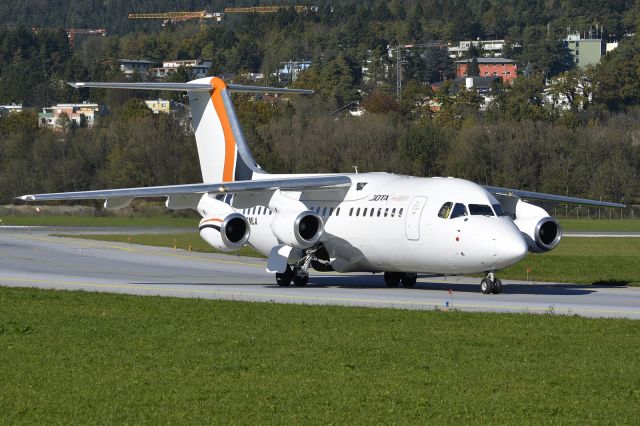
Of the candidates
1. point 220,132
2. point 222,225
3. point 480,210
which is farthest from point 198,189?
point 480,210

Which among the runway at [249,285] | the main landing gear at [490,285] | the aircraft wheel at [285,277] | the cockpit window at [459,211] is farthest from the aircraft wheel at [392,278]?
the cockpit window at [459,211]

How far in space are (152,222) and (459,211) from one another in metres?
32.9

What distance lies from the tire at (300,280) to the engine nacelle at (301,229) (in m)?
1.13

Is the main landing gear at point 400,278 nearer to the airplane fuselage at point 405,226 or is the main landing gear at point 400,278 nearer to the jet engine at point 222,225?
the airplane fuselage at point 405,226

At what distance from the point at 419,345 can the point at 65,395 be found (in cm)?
608

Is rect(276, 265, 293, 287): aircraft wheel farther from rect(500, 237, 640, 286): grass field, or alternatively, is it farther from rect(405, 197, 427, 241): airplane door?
rect(500, 237, 640, 286): grass field

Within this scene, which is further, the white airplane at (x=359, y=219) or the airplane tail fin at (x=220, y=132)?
the airplane tail fin at (x=220, y=132)

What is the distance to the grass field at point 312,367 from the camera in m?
14.3

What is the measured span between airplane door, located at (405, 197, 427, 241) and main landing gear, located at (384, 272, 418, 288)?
2876mm

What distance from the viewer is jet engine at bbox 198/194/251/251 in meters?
32.4

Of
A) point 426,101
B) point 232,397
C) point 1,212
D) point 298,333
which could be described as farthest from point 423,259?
point 426,101

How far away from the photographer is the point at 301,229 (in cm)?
3195

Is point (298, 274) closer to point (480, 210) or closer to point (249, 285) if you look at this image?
point (249, 285)

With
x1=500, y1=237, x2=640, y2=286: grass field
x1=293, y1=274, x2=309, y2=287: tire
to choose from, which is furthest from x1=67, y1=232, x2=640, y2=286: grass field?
x1=293, y1=274, x2=309, y2=287: tire
